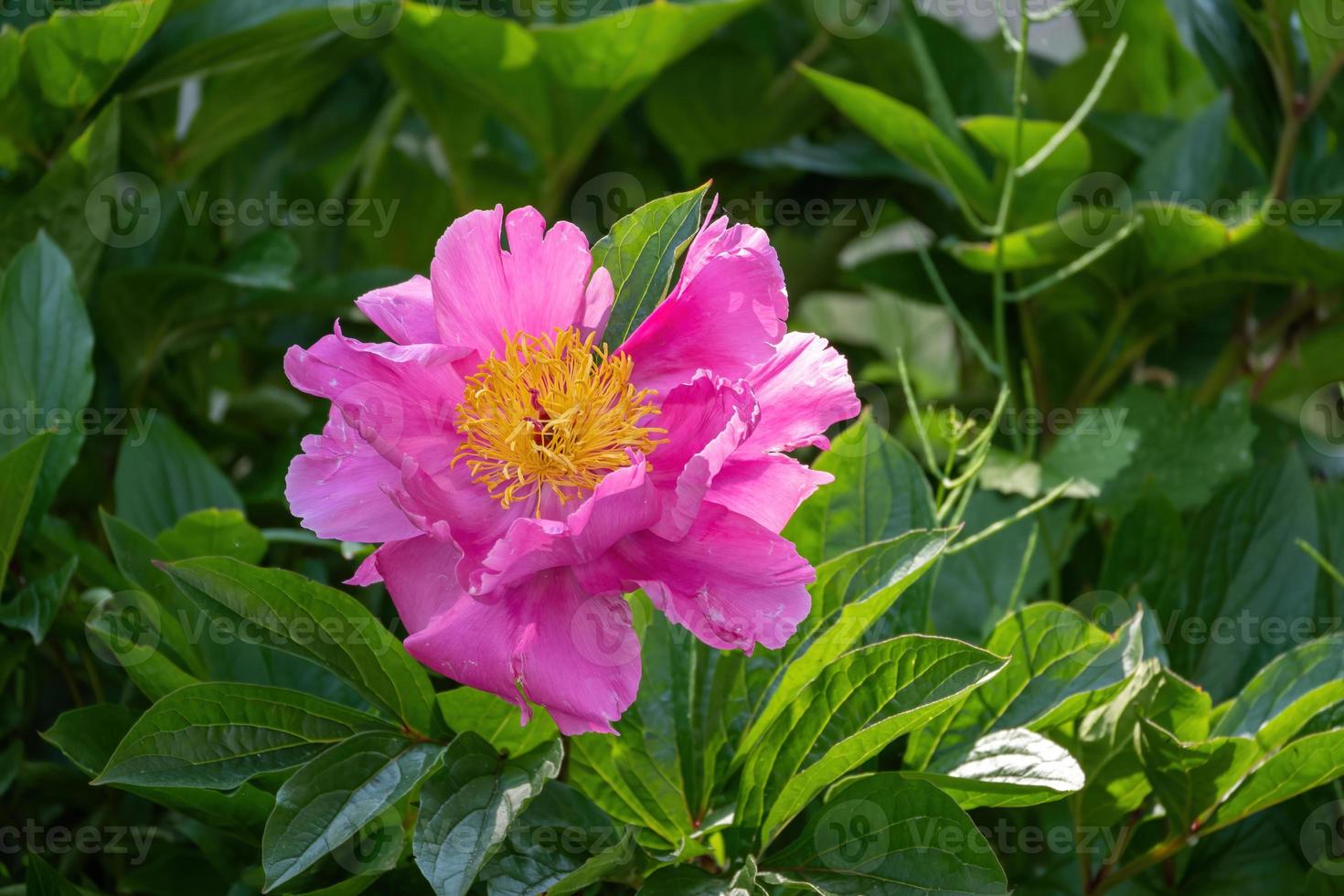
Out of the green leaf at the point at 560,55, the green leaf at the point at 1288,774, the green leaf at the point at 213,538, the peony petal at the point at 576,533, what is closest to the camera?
the peony petal at the point at 576,533

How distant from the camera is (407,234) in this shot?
1.14 meters

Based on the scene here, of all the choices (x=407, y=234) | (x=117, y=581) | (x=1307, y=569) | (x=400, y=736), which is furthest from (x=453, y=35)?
(x=1307, y=569)

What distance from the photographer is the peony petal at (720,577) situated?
17.1 inches

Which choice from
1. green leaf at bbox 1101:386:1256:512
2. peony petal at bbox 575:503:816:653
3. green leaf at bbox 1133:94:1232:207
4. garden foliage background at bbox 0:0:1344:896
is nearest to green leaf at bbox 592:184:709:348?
garden foliage background at bbox 0:0:1344:896

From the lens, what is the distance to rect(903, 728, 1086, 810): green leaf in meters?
0.48

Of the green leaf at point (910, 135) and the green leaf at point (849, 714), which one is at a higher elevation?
the green leaf at point (910, 135)

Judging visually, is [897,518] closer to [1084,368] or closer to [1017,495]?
[1017,495]

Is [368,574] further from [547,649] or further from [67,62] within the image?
[67,62]

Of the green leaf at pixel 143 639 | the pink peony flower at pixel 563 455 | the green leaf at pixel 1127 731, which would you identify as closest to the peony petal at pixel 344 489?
the pink peony flower at pixel 563 455

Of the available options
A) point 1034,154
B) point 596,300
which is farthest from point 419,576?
point 1034,154

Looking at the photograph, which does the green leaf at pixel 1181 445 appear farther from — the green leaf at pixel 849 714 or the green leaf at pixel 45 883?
the green leaf at pixel 45 883

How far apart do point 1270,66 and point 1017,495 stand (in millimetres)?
385

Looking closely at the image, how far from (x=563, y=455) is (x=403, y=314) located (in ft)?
0.28

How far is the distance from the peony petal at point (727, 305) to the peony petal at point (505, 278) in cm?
4
